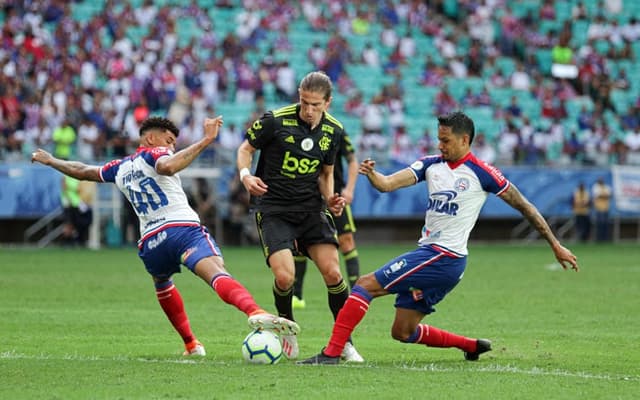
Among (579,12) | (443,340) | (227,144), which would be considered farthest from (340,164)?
(579,12)

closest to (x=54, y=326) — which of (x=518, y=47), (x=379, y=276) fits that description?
(x=379, y=276)

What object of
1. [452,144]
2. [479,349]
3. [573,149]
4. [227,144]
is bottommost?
[573,149]

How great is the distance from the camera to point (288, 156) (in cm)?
1035

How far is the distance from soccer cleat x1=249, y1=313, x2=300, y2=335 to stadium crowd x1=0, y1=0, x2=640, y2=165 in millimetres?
19562

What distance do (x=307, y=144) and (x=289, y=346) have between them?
1800 millimetres

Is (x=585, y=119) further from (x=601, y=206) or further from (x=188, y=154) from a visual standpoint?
(x=188, y=154)

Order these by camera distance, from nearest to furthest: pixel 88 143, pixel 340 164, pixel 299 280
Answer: pixel 299 280
pixel 340 164
pixel 88 143

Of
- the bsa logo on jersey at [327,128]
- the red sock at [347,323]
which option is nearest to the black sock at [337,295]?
the red sock at [347,323]

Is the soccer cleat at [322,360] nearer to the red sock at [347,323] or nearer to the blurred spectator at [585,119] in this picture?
the red sock at [347,323]

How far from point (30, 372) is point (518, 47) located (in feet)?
106

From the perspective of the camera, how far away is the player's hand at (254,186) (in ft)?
31.6

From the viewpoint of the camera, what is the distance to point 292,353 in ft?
32.6

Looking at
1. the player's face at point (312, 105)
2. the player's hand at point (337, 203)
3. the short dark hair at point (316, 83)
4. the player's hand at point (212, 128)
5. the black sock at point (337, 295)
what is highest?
the short dark hair at point (316, 83)

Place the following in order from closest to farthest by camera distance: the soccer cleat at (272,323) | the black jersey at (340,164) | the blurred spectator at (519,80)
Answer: the soccer cleat at (272,323) → the black jersey at (340,164) → the blurred spectator at (519,80)
